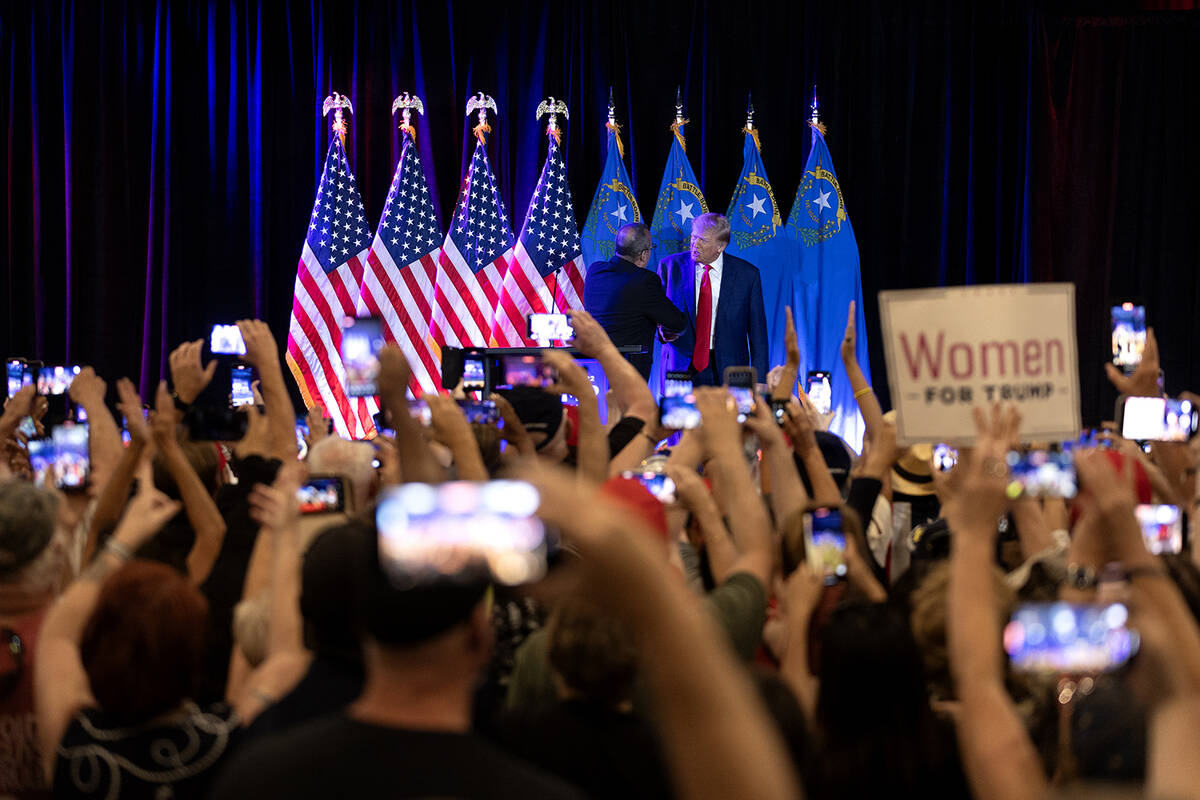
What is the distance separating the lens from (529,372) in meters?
3.60

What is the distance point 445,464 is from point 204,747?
5.46 ft

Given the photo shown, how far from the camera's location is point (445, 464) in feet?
11.0

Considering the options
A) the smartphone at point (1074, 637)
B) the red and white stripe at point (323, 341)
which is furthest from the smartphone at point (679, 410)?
the red and white stripe at point (323, 341)

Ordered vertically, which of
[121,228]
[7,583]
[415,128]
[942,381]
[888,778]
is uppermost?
[415,128]

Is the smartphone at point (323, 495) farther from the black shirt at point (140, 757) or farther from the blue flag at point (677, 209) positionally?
the blue flag at point (677, 209)

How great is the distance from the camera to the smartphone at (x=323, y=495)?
8.01ft

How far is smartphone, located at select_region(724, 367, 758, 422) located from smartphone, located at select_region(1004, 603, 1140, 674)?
1.64 m

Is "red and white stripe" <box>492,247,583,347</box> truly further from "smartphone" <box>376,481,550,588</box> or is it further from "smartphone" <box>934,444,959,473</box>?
"smartphone" <box>376,481,550,588</box>

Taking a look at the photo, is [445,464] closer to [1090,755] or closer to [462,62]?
[1090,755]

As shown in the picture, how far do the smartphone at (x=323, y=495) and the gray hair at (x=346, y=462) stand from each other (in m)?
0.31

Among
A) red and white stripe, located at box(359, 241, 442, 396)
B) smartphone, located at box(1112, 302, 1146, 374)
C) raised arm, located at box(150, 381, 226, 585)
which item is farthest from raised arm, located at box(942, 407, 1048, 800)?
red and white stripe, located at box(359, 241, 442, 396)

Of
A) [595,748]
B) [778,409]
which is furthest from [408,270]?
[595,748]

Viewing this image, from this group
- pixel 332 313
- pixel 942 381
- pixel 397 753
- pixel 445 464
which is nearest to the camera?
pixel 397 753

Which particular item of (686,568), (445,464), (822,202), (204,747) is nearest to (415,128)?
(822,202)
